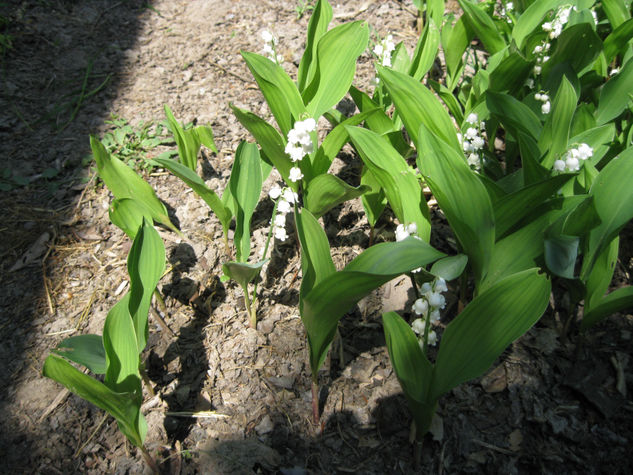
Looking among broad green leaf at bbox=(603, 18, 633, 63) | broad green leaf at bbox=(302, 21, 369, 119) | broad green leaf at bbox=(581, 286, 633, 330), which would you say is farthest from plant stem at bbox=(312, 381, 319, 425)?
broad green leaf at bbox=(603, 18, 633, 63)

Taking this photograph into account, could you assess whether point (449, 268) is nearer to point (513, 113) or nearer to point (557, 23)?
point (513, 113)

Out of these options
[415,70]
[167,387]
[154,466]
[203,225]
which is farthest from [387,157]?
[154,466]

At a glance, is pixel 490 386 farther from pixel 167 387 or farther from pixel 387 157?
pixel 167 387

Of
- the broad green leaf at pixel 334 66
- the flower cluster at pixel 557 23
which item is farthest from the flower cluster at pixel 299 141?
the flower cluster at pixel 557 23

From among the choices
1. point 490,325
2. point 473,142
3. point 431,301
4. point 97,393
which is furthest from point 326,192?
point 97,393

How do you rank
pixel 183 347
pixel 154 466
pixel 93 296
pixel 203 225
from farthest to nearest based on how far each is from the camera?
pixel 203 225 → pixel 93 296 → pixel 183 347 → pixel 154 466

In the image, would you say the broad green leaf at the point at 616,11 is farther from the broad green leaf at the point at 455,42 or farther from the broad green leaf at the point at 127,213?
the broad green leaf at the point at 127,213
